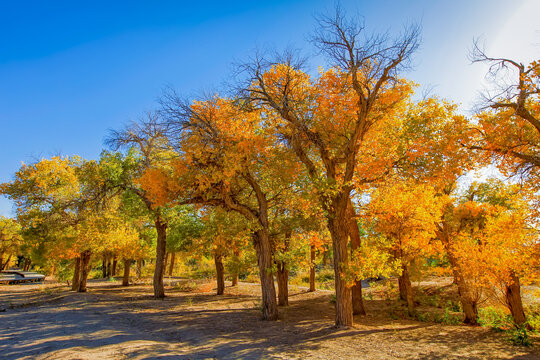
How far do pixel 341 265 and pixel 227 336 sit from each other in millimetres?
4234

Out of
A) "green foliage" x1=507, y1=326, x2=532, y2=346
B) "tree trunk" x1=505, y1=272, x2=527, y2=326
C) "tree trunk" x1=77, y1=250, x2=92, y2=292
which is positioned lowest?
"green foliage" x1=507, y1=326, x2=532, y2=346

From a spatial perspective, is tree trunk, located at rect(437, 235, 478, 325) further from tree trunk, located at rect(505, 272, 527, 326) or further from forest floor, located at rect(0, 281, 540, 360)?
tree trunk, located at rect(505, 272, 527, 326)

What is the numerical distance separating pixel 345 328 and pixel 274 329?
237cm

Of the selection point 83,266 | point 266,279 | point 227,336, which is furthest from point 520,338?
point 83,266

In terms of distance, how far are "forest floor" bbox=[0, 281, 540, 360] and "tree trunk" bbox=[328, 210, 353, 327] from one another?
1.58 ft

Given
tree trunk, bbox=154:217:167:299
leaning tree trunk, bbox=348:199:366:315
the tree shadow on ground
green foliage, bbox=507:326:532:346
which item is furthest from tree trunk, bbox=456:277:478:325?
tree trunk, bbox=154:217:167:299

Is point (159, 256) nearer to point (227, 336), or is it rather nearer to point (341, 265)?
point (227, 336)

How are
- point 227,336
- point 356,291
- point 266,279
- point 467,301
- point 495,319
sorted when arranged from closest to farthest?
point 227,336 < point 266,279 < point 495,319 < point 467,301 < point 356,291

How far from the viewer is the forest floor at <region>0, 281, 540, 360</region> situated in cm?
701

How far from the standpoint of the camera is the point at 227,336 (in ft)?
30.0

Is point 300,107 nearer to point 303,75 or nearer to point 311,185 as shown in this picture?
point 303,75

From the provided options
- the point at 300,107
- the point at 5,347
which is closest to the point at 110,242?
the point at 5,347

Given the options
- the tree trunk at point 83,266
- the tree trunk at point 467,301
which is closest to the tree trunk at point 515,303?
the tree trunk at point 467,301

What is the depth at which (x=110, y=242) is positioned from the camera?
1912 centimetres
